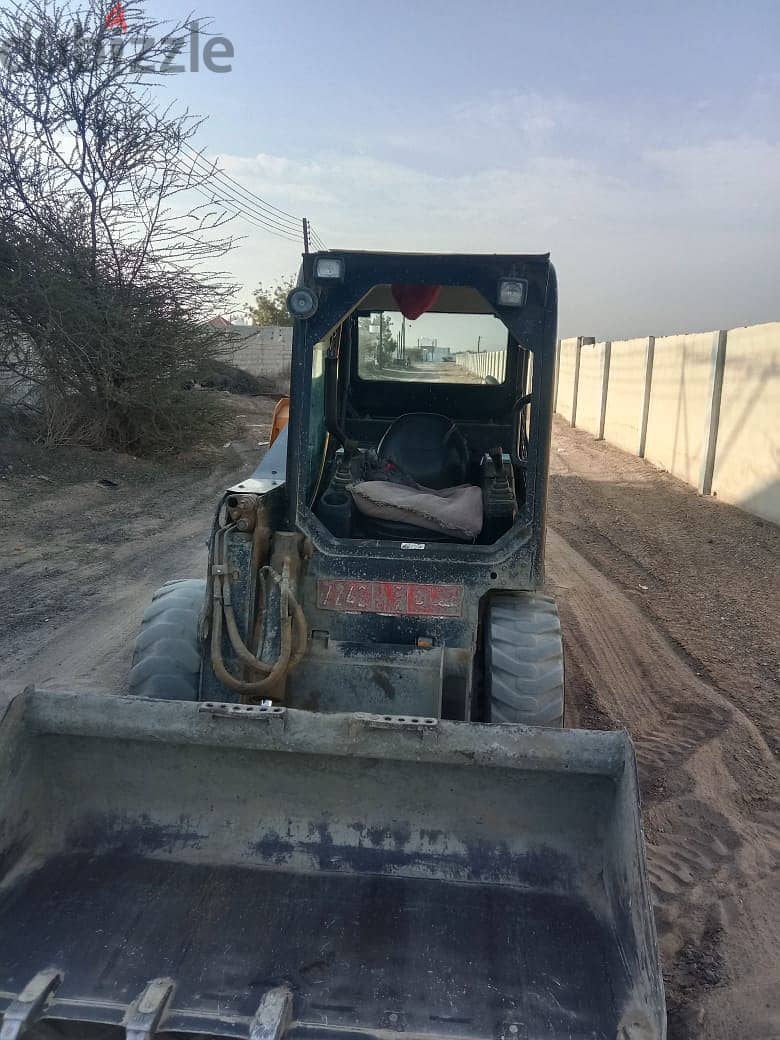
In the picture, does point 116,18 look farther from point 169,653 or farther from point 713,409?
point 169,653

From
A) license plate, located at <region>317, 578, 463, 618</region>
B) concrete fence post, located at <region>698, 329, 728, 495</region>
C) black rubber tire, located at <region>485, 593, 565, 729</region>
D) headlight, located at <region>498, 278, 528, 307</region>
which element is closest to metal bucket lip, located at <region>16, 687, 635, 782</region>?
black rubber tire, located at <region>485, 593, 565, 729</region>

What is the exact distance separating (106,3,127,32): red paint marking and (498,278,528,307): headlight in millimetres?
12977

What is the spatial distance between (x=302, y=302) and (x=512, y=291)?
0.92m

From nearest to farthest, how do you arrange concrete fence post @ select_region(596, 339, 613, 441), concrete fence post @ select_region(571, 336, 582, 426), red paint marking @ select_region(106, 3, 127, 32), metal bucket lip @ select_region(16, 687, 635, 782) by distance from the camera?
1. metal bucket lip @ select_region(16, 687, 635, 782)
2. red paint marking @ select_region(106, 3, 127, 32)
3. concrete fence post @ select_region(596, 339, 613, 441)
4. concrete fence post @ select_region(571, 336, 582, 426)

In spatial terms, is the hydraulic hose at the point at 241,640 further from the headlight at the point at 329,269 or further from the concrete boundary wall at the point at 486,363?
the concrete boundary wall at the point at 486,363

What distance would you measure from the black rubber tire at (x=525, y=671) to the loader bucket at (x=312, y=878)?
0.74 meters

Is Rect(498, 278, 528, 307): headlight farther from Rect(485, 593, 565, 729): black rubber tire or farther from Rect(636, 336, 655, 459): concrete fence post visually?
Rect(636, 336, 655, 459): concrete fence post

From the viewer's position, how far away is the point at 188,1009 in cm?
211

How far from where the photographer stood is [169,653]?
3.66 metres

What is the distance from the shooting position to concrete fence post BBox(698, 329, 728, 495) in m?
11.8

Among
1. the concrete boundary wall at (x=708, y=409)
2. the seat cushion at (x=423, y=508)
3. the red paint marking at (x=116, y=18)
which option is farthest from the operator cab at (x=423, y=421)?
the red paint marking at (x=116, y=18)

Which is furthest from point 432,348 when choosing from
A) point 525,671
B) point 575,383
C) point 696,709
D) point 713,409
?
point 575,383

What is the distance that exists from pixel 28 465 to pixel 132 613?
6.79m

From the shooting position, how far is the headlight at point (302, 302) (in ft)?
11.4
